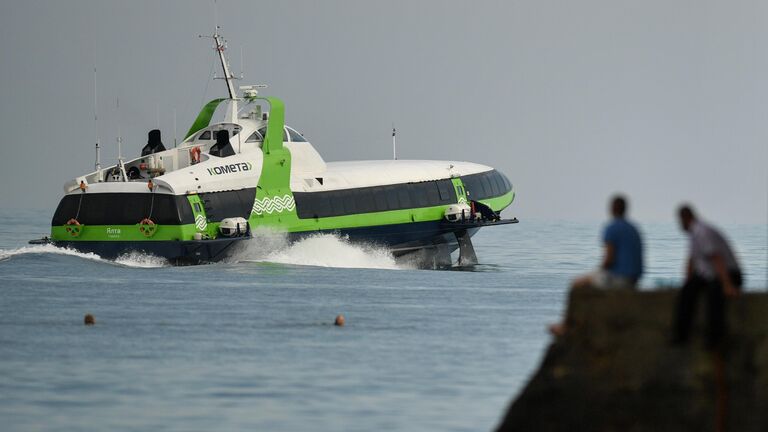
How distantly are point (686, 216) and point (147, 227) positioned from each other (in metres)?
31.1

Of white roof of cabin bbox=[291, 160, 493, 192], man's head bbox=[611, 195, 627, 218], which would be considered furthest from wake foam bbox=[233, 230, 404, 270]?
man's head bbox=[611, 195, 627, 218]

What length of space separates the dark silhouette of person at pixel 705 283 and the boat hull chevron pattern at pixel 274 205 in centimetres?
3238

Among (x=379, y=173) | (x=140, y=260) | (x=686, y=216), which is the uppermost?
(x=379, y=173)

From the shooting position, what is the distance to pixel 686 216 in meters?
16.0

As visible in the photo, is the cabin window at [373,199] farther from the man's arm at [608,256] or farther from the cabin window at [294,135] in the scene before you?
the man's arm at [608,256]

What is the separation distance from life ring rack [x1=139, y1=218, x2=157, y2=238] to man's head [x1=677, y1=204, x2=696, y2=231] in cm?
3083

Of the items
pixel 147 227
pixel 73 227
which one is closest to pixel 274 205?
pixel 147 227

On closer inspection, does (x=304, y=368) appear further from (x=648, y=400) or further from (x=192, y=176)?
(x=192, y=176)

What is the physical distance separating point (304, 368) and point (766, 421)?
11048 millimetres

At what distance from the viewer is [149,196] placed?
45500mm

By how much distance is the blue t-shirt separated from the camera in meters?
16.6

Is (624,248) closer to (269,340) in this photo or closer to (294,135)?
(269,340)

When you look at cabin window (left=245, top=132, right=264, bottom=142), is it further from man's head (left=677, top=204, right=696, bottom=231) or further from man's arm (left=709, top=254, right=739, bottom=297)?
man's arm (left=709, top=254, right=739, bottom=297)

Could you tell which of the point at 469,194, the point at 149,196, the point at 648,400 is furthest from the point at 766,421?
the point at 469,194
